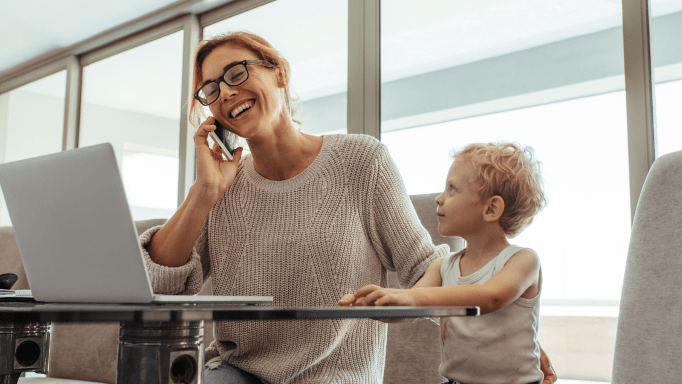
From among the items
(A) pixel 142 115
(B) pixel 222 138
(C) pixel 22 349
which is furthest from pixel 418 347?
(A) pixel 142 115

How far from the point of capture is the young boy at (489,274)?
2.86ft

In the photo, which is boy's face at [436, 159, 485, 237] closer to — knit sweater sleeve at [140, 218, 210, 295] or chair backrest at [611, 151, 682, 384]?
chair backrest at [611, 151, 682, 384]

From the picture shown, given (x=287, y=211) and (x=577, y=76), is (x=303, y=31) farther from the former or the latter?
(x=287, y=211)

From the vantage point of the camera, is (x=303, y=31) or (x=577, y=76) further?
(x=303, y=31)

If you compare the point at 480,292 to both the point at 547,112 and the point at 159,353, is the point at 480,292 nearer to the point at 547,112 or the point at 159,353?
the point at 159,353

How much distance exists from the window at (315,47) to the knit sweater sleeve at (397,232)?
1.66m

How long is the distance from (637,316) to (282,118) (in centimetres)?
86

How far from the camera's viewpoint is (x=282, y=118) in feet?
4.42

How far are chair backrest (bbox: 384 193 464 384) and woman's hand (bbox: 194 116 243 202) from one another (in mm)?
476

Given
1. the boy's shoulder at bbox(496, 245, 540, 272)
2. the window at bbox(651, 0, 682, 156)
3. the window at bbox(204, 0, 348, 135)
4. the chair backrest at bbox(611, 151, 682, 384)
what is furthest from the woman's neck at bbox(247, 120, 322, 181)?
the window at bbox(204, 0, 348, 135)

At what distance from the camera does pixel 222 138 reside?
4.39 ft

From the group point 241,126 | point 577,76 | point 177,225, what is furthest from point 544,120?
point 177,225

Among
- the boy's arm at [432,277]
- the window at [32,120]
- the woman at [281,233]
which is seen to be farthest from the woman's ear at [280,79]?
the window at [32,120]

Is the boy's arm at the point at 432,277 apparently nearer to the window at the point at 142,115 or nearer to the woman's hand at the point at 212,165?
the woman's hand at the point at 212,165
